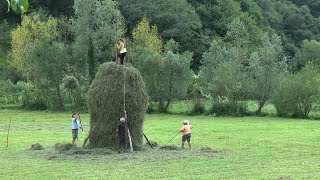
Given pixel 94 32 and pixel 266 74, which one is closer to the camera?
pixel 266 74

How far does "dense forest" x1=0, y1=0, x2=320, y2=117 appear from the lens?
55.8 m

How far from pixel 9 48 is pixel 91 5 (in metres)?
26.7

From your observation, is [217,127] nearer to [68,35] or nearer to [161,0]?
[68,35]

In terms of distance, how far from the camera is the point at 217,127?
4072 centimetres

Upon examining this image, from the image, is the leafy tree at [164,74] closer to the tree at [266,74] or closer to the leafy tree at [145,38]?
the tree at [266,74]

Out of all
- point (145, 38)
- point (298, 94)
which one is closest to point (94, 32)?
point (145, 38)

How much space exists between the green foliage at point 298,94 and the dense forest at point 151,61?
10 cm

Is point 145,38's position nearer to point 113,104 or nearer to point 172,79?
point 172,79

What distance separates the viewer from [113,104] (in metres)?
23.7

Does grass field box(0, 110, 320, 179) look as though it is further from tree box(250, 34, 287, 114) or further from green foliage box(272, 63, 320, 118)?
tree box(250, 34, 287, 114)

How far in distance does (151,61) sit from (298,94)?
16.6 metres

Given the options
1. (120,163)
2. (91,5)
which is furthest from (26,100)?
(120,163)

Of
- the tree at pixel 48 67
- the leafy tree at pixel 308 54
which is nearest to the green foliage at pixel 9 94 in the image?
the tree at pixel 48 67

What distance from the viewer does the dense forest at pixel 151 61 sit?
183 ft
